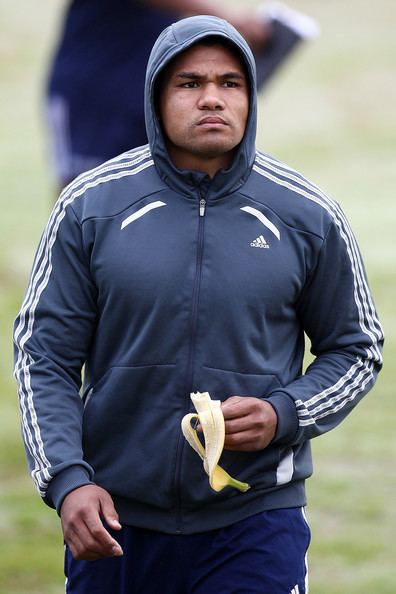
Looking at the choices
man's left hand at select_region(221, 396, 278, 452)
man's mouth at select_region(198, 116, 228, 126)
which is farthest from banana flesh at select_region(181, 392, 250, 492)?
man's mouth at select_region(198, 116, 228, 126)

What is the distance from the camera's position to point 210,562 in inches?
139

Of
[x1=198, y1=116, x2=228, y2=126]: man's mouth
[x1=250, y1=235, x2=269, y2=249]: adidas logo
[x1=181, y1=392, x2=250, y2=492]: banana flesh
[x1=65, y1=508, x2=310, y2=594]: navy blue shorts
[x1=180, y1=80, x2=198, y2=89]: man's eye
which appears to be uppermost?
[x1=180, y1=80, x2=198, y2=89]: man's eye

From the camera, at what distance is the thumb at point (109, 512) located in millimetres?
3240

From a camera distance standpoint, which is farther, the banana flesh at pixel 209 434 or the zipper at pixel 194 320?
the zipper at pixel 194 320

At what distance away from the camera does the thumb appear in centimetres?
324

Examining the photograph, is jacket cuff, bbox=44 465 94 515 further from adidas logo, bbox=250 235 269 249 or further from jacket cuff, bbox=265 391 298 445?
adidas logo, bbox=250 235 269 249

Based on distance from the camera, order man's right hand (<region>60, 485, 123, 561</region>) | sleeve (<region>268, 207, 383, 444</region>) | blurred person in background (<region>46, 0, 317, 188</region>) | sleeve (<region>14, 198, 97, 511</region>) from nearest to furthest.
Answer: man's right hand (<region>60, 485, 123, 561</region>), sleeve (<region>14, 198, 97, 511</region>), sleeve (<region>268, 207, 383, 444</region>), blurred person in background (<region>46, 0, 317, 188</region>)

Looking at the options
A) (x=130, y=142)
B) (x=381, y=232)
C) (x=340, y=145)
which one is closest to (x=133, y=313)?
(x=130, y=142)

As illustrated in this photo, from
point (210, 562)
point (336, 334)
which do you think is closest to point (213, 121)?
point (336, 334)

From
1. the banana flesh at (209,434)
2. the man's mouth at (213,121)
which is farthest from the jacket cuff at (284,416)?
the man's mouth at (213,121)

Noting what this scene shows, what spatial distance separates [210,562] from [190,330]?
0.54m

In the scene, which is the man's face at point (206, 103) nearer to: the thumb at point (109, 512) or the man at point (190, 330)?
the man at point (190, 330)

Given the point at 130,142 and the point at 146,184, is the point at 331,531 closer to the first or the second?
the point at 130,142

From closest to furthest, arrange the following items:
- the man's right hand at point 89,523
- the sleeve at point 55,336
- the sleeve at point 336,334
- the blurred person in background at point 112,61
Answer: the man's right hand at point 89,523, the sleeve at point 55,336, the sleeve at point 336,334, the blurred person in background at point 112,61
